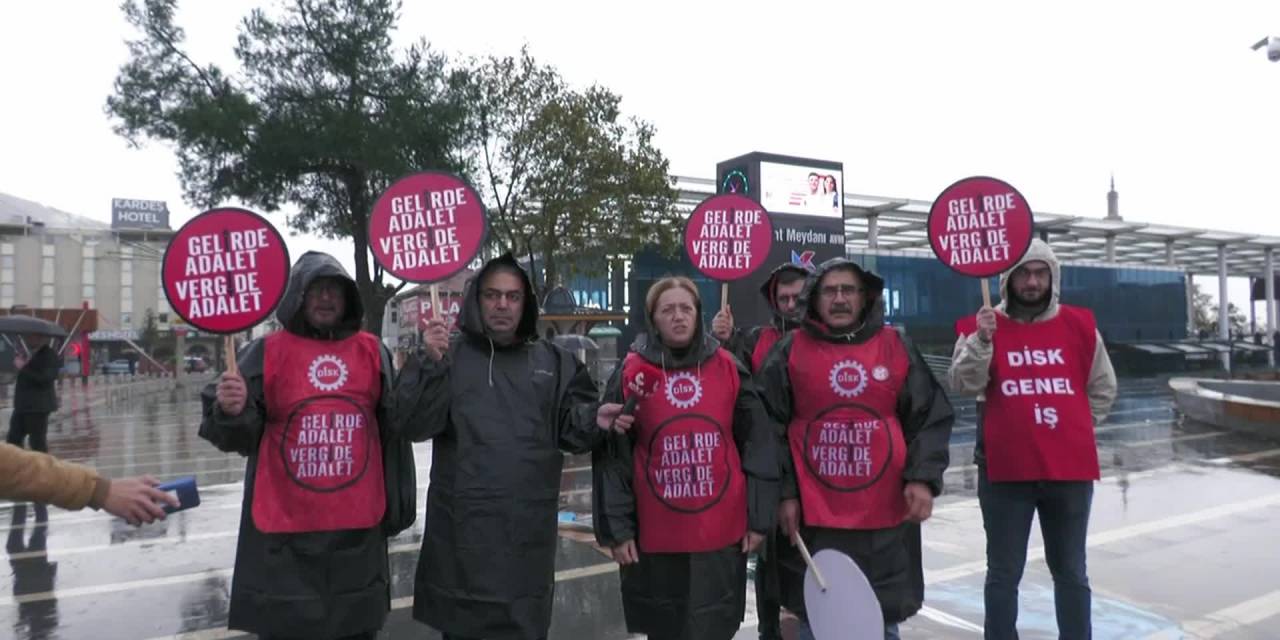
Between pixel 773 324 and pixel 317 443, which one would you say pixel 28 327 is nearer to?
pixel 317 443

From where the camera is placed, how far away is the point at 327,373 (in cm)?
319

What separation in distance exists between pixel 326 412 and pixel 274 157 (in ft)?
44.6

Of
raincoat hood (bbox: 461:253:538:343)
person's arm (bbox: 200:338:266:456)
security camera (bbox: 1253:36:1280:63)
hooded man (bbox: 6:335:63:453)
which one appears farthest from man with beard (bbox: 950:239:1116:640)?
security camera (bbox: 1253:36:1280:63)

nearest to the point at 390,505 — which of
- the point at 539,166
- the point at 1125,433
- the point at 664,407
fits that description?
the point at 664,407

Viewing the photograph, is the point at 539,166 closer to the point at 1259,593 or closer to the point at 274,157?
the point at 274,157

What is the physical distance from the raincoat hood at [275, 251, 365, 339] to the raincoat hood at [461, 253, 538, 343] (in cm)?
44

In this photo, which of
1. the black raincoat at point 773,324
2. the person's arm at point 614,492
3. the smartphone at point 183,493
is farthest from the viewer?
the black raincoat at point 773,324

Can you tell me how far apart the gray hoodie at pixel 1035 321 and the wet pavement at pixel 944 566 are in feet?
4.73

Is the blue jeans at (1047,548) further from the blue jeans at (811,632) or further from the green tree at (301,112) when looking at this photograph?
the green tree at (301,112)

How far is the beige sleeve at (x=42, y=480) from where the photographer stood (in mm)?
2330

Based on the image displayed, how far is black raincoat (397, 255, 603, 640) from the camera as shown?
3016 millimetres

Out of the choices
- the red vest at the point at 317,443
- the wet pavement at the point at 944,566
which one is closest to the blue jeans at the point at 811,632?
the wet pavement at the point at 944,566

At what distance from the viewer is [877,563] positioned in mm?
3252

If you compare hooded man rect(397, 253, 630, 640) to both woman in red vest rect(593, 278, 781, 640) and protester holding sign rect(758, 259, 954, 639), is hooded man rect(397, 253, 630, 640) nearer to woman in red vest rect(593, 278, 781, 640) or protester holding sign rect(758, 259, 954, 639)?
woman in red vest rect(593, 278, 781, 640)
